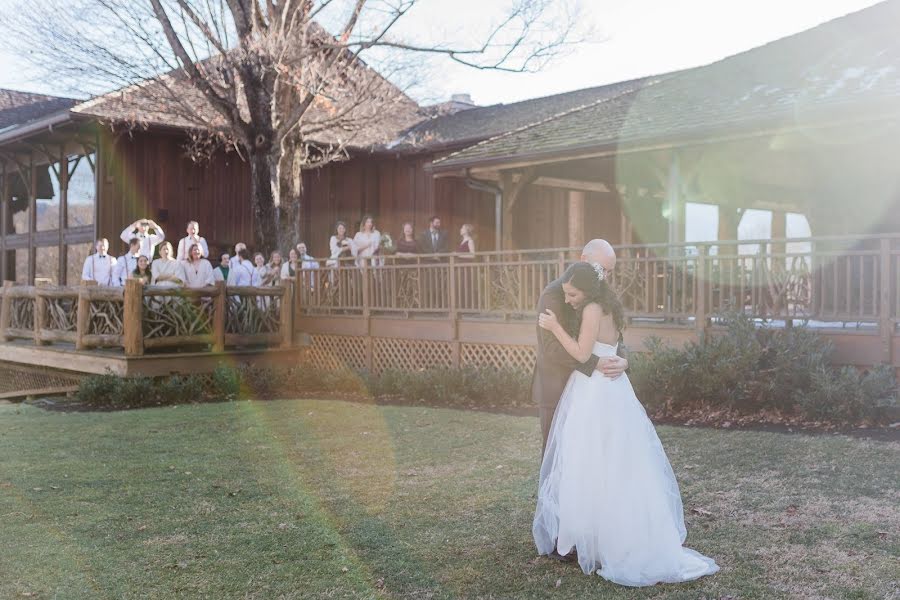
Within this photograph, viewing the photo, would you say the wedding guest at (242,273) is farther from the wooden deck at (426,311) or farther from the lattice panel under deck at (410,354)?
the lattice panel under deck at (410,354)

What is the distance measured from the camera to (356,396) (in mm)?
13406

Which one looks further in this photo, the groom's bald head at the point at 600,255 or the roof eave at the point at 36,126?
the roof eave at the point at 36,126

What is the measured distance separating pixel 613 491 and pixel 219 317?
11.2 metres

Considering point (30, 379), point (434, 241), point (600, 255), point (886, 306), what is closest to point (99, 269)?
point (30, 379)

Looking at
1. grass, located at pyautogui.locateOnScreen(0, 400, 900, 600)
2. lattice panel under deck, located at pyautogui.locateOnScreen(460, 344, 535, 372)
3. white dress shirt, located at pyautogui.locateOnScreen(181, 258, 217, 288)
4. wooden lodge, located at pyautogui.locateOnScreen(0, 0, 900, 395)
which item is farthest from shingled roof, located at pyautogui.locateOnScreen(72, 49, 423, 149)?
grass, located at pyautogui.locateOnScreen(0, 400, 900, 600)

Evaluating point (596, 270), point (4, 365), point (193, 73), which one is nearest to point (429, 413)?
point (596, 270)

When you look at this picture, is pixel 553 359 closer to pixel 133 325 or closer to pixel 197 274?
pixel 133 325

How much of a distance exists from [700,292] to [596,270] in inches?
260

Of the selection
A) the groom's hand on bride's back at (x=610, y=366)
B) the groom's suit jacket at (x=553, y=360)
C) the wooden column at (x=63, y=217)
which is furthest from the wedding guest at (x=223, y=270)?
the groom's hand on bride's back at (x=610, y=366)

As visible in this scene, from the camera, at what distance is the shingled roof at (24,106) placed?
950 inches

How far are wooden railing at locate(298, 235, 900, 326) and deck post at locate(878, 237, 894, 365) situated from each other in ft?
0.03

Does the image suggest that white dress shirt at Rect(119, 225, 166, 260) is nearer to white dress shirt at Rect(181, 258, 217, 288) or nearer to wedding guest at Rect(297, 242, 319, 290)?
white dress shirt at Rect(181, 258, 217, 288)

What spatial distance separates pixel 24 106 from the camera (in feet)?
83.0

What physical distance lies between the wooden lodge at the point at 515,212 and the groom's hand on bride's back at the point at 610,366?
588 centimetres
